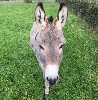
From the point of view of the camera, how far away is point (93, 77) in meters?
8.39

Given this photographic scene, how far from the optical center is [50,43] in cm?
536

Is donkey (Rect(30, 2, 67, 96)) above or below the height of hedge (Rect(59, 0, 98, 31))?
below

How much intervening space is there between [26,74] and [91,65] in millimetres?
2128

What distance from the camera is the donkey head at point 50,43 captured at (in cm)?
504

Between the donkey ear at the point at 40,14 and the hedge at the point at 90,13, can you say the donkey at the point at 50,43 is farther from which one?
the hedge at the point at 90,13

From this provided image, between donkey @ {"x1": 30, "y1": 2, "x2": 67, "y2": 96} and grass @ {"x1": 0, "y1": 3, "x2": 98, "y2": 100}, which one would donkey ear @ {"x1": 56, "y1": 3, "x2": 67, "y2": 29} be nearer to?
donkey @ {"x1": 30, "y1": 2, "x2": 67, "y2": 96}

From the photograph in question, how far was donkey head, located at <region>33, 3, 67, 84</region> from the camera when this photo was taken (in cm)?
504

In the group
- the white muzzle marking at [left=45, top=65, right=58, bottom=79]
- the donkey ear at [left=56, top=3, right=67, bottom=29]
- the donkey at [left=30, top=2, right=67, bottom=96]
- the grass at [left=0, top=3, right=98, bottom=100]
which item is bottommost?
the grass at [left=0, top=3, right=98, bottom=100]

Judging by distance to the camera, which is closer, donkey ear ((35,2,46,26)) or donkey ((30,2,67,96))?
donkey ((30,2,67,96))

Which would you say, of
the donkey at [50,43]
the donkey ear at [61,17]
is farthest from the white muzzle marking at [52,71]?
the donkey ear at [61,17]

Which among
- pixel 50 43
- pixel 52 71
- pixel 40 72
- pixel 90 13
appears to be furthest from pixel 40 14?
pixel 90 13

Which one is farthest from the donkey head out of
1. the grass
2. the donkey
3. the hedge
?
the hedge

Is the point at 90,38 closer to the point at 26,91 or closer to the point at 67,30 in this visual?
the point at 67,30

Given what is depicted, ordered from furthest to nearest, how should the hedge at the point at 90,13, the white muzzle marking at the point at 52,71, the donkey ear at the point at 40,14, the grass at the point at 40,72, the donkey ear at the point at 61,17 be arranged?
1. the hedge at the point at 90,13
2. the grass at the point at 40,72
3. the donkey ear at the point at 61,17
4. the donkey ear at the point at 40,14
5. the white muzzle marking at the point at 52,71
